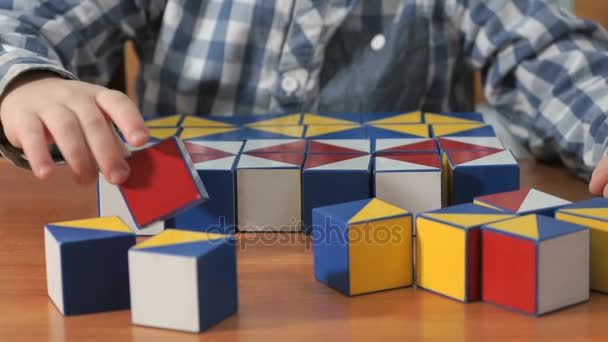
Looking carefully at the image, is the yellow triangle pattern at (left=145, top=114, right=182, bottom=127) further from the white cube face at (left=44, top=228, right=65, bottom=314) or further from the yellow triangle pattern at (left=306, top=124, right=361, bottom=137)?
the white cube face at (left=44, top=228, right=65, bottom=314)

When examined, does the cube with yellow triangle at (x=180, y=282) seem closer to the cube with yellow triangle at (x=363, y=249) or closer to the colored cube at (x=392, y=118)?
the cube with yellow triangle at (x=363, y=249)

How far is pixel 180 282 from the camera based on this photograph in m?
0.56

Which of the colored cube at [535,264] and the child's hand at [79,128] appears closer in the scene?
the colored cube at [535,264]

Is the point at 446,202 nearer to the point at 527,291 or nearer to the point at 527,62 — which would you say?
the point at 527,291

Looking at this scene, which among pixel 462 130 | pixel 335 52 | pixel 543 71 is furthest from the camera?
pixel 335 52

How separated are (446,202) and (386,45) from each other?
0.50 metres

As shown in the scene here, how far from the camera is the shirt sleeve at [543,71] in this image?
978 mm

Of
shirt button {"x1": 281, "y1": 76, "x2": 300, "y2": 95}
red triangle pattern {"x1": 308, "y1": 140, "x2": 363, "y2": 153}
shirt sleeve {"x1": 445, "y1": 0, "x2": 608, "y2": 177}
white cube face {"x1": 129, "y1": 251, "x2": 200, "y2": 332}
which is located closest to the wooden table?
white cube face {"x1": 129, "y1": 251, "x2": 200, "y2": 332}

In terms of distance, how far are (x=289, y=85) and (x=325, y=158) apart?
410mm

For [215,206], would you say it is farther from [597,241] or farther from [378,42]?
[378,42]

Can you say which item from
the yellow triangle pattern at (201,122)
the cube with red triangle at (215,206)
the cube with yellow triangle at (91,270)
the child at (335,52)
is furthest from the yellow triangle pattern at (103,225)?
the child at (335,52)

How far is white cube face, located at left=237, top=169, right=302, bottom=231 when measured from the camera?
2.51 feet

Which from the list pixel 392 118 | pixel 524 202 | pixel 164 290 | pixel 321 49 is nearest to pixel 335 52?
pixel 321 49

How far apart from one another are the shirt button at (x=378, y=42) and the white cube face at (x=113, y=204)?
558 millimetres
